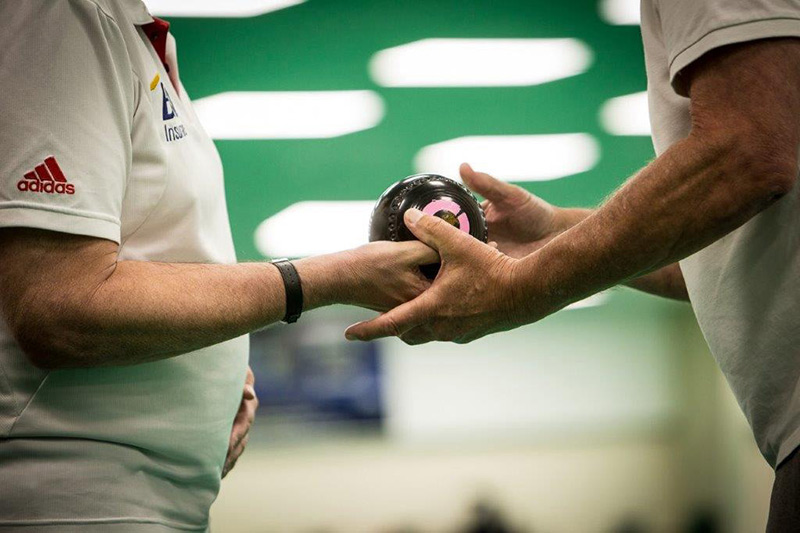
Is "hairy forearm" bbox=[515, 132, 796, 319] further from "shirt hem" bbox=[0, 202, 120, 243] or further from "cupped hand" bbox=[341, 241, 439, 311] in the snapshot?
"shirt hem" bbox=[0, 202, 120, 243]

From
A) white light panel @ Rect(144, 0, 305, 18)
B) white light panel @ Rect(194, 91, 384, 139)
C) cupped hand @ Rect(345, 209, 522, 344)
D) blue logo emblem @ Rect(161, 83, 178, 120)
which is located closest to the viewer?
blue logo emblem @ Rect(161, 83, 178, 120)

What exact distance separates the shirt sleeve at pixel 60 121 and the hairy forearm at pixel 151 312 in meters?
0.11

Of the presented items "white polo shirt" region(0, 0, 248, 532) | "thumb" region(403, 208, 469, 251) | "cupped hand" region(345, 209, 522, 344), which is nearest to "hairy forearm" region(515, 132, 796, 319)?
"cupped hand" region(345, 209, 522, 344)

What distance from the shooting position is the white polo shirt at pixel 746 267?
1.26 m

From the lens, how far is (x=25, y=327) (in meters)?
1.26

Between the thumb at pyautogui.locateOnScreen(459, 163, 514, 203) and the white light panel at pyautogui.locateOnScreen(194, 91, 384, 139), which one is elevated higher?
the thumb at pyautogui.locateOnScreen(459, 163, 514, 203)

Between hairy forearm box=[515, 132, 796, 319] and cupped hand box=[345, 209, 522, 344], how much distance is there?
0.11 meters

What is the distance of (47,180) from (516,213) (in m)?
1.25

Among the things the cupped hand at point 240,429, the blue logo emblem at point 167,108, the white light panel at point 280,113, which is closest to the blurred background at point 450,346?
the white light panel at point 280,113

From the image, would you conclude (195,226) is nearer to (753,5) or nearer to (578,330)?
(753,5)

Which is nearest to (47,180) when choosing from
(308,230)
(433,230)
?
(433,230)

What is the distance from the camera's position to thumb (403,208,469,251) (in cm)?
167

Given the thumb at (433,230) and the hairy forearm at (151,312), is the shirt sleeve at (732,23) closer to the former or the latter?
the thumb at (433,230)

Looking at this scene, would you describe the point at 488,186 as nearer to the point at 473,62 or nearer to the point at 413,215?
the point at 413,215
